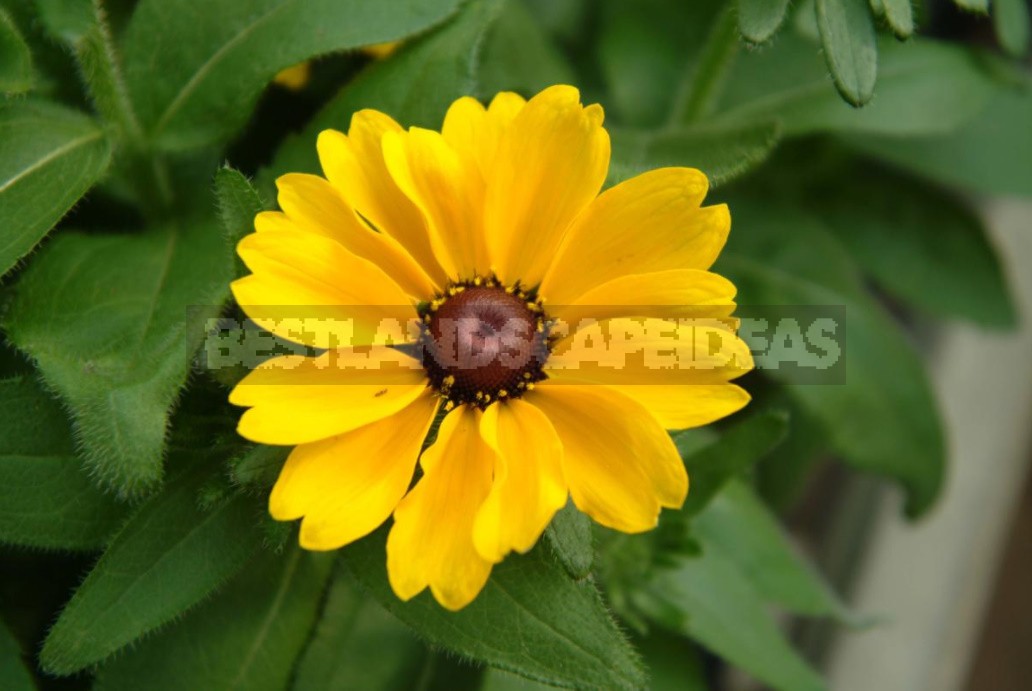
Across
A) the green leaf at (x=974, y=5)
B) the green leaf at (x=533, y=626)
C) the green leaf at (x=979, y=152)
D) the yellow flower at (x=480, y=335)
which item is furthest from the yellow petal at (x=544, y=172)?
the green leaf at (x=979, y=152)

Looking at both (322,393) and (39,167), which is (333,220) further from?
(39,167)

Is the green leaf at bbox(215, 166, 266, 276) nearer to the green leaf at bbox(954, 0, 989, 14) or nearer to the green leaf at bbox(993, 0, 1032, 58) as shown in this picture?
the green leaf at bbox(954, 0, 989, 14)

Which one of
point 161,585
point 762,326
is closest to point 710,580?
point 762,326

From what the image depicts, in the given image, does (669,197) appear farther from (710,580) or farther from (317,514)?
(710,580)

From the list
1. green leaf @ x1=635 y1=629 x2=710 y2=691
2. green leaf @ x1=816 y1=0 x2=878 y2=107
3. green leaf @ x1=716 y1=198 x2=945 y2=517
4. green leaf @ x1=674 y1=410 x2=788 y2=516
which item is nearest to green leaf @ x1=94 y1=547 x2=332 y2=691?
green leaf @ x1=674 y1=410 x2=788 y2=516

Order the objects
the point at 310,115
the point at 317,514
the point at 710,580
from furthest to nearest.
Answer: the point at 710,580 < the point at 310,115 < the point at 317,514
